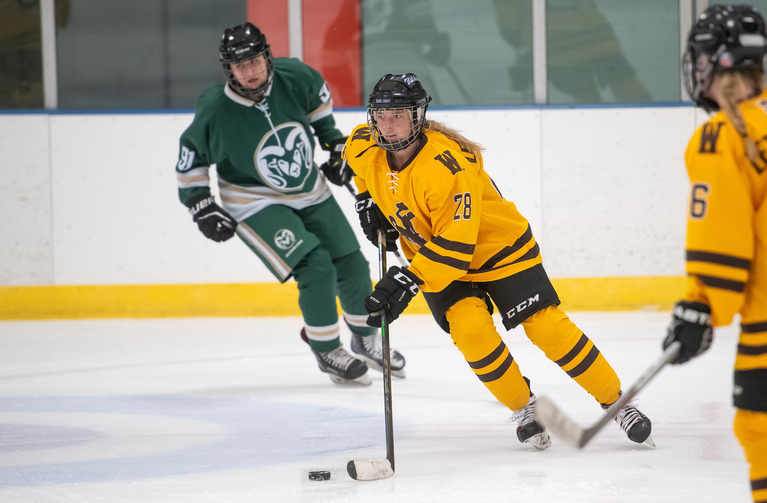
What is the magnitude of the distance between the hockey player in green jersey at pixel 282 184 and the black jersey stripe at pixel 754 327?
2.01m

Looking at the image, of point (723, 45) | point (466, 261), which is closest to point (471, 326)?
point (466, 261)

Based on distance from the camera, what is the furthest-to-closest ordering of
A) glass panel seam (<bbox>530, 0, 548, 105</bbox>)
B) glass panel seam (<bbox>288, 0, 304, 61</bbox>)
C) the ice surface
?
1. glass panel seam (<bbox>288, 0, 304, 61</bbox>)
2. glass panel seam (<bbox>530, 0, 548, 105</bbox>)
3. the ice surface

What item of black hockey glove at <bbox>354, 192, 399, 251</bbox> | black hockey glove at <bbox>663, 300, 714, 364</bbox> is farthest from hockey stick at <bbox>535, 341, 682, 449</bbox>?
black hockey glove at <bbox>354, 192, 399, 251</bbox>

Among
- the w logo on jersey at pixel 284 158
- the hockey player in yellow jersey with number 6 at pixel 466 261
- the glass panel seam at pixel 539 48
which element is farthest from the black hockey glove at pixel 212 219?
the glass panel seam at pixel 539 48

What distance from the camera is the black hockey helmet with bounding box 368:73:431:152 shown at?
235cm

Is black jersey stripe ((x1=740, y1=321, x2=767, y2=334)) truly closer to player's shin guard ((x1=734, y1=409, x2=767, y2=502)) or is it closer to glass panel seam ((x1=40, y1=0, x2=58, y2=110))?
player's shin guard ((x1=734, y1=409, x2=767, y2=502))

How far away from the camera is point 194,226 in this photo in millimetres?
5215

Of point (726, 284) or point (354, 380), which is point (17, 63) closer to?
point (354, 380)

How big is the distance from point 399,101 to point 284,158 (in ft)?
3.79

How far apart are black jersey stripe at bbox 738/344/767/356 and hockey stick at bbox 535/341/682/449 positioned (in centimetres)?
10

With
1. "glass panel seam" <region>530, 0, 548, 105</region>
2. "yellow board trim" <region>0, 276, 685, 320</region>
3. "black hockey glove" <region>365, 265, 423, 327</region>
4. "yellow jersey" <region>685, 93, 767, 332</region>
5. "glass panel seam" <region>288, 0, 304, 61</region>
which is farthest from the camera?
"glass panel seam" <region>288, 0, 304, 61</region>

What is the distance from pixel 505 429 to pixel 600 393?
0.39 meters

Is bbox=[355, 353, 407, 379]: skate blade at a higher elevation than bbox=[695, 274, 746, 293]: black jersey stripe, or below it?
below

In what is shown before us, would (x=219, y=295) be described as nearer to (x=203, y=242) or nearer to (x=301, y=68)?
(x=203, y=242)
